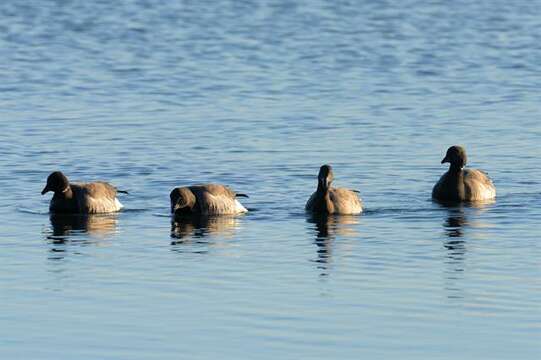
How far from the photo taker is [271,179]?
32250 millimetres

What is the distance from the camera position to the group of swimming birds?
29188mm

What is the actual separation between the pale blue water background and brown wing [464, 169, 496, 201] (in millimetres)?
296

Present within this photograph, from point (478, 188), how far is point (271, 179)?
3.90 metres

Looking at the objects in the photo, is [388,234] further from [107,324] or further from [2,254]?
[107,324]

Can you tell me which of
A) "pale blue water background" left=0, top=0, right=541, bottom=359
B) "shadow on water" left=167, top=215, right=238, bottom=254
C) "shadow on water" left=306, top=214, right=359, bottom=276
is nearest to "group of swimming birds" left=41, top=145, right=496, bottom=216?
"shadow on water" left=167, top=215, right=238, bottom=254

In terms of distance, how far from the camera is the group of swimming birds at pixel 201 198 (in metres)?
29.2

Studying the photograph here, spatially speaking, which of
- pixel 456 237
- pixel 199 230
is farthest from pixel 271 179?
pixel 456 237

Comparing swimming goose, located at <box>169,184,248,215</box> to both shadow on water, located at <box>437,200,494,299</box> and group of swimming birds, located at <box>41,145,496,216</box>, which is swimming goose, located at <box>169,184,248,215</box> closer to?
group of swimming birds, located at <box>41,145,496,216</box>

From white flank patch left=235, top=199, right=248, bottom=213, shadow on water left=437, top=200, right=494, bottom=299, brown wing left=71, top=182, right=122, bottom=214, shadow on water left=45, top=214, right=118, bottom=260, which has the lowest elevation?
shadow on water left=437, top=200, right=494, bottom=299

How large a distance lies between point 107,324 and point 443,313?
3.92 m

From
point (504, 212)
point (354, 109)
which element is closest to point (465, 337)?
point (504, 212)

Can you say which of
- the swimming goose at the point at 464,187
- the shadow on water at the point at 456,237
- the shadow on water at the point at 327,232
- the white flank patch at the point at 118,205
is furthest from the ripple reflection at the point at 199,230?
the swimming goose at the point at 464,187

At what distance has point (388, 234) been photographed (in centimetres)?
2661

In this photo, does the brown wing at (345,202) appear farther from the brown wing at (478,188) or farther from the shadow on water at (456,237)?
the brown wing at (478,188)
